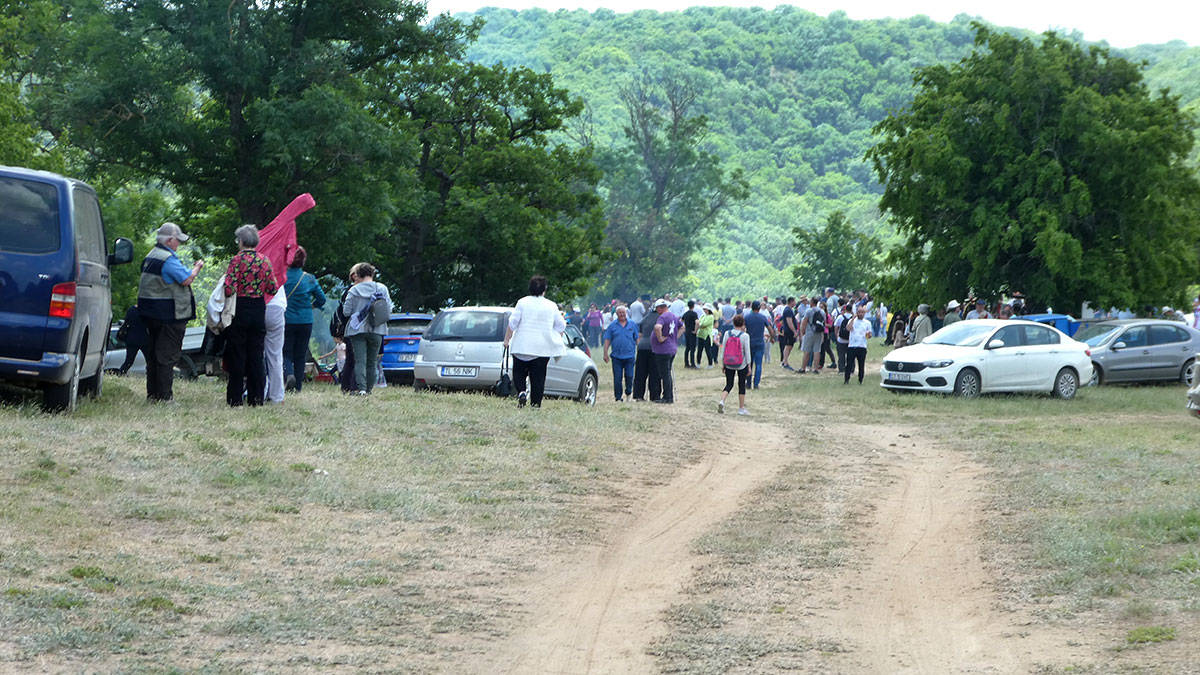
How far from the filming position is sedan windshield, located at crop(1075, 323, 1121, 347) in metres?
28.5

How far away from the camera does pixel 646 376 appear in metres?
22.9

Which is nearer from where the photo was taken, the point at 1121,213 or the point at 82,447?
the point at 82,447

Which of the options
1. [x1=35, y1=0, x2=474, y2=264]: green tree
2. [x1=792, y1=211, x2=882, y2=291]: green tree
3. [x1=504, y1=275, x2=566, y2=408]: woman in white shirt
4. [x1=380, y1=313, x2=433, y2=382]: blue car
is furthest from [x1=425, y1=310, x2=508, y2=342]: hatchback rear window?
[x1=792, y1=211, x2=882, y2=291]: green tree

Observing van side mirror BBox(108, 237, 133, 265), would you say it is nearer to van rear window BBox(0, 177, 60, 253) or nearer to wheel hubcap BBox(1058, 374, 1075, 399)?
van rear window BBox(0, 177, 60, 253)

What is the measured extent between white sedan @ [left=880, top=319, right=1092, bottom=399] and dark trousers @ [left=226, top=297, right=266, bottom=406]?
14129 millimetres

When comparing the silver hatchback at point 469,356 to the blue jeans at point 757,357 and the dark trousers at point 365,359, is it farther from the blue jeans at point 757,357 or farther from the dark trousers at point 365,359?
the blue jeans at point 757,357

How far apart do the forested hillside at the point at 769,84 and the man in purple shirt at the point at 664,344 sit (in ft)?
294

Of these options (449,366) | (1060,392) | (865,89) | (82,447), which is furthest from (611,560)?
(865,89)

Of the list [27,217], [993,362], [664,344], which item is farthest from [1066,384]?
[27,217]

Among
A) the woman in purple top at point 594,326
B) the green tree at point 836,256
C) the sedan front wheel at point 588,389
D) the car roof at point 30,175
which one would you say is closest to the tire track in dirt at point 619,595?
the car roof at point 30,175

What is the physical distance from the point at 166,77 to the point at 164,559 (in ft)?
62.6

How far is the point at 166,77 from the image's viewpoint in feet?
83.6

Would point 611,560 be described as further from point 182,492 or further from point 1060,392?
point 1060,392

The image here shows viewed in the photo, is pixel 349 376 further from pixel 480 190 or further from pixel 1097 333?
pixel 1097 333
